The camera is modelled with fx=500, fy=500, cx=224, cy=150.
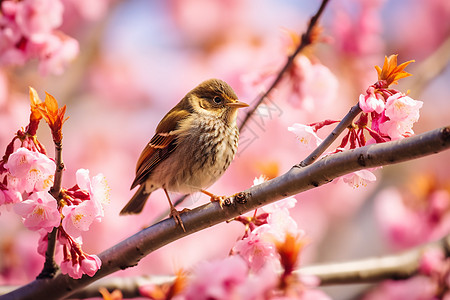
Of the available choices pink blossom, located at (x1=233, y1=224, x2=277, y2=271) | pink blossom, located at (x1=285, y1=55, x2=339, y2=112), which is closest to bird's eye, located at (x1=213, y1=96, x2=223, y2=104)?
pink blossom, located at (x1=285, y1=55, x2=339, y2=112)

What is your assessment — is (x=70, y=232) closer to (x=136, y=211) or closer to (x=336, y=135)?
(x=336, y=135)

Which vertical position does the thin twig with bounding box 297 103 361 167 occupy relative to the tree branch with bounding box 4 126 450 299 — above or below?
above

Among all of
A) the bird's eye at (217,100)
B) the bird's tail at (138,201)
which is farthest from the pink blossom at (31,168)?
the bird's eye at (217,100)

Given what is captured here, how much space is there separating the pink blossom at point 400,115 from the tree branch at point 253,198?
143 millimetres

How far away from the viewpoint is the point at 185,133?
202 centimetres

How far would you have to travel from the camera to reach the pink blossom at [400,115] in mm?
1225

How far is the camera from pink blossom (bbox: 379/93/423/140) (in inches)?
48.2

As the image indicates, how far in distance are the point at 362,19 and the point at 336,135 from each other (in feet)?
5.91

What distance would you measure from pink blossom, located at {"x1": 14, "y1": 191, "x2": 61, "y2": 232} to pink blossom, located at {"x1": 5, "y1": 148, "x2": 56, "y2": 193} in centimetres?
3

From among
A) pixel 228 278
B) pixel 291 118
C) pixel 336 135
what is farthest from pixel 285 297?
pixel 291 118

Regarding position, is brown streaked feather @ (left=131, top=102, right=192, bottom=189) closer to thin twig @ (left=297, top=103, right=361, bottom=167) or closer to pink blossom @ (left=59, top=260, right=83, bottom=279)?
pink blossom @ (left=59, top=260, right=83, bottom=279)

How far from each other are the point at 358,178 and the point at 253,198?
11.1 inches

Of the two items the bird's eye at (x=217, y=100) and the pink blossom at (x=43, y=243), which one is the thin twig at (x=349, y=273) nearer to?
the pink blossom at (x=43, y=243)

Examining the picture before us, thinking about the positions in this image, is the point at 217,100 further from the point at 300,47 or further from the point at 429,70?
the point at 429,70
